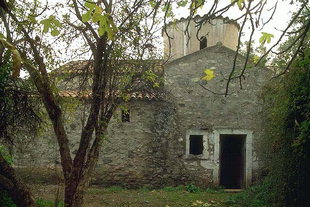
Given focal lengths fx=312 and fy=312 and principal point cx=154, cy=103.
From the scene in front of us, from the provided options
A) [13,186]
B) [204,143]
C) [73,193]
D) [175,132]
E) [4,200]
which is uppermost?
[175,132]

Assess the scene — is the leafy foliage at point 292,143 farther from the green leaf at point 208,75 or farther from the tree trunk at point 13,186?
the tree trunk at point 13,186

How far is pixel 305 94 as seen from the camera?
4969 mm

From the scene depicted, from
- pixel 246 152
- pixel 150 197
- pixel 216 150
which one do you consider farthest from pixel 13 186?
pixel 246 152

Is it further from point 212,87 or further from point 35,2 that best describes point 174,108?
point 35,2

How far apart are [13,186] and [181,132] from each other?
629cm

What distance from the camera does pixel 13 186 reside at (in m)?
4.66

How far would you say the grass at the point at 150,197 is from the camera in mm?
7793

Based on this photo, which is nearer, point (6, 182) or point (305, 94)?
point (6, 182)

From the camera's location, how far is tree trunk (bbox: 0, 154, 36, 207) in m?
4.62

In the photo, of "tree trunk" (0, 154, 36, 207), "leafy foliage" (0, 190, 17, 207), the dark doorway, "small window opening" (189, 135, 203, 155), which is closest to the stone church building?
"small window opening" (189, 135, 203, 155)

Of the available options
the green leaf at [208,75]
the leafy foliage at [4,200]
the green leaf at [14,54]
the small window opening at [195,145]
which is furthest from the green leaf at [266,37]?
the small window opening at [195,145]

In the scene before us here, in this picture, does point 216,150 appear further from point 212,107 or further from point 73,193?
point 73,193

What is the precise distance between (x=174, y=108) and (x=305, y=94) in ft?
18.4

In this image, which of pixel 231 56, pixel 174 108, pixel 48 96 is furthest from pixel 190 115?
pixel 48 96
